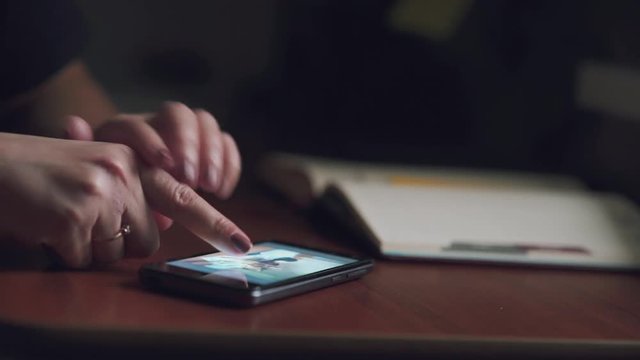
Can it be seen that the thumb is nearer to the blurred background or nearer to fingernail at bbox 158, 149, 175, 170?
fingernail at bbox 158, 149, 175, 170

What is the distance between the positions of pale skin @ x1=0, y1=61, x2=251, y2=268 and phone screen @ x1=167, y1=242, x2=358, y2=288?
0.01m

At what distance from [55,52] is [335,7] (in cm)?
31

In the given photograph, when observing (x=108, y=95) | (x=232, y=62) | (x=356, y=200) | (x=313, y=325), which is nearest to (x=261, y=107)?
(x=232, y=62)

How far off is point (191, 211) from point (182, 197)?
0.01 meters

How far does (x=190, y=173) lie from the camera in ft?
2.14

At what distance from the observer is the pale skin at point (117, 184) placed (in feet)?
1.86

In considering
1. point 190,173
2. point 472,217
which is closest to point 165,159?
point 190,173

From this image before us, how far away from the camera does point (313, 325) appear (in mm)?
504

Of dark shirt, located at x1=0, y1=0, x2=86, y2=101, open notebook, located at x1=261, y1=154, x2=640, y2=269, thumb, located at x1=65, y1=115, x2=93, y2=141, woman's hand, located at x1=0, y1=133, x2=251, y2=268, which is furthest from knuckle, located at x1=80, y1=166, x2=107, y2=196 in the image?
dark shirt, located at x1=0, y1=0, x2=86, y2=101

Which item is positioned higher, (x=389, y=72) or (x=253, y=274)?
(x=389, y=72)

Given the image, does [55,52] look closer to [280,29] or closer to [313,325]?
[280,29]

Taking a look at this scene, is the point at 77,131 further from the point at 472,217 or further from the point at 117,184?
the point at 472,217

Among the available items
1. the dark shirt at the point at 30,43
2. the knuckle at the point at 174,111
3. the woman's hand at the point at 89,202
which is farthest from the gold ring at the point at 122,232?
the dark shirt at the point at 30,43

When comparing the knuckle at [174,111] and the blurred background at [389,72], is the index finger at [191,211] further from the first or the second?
the blurred background at [389,72]
